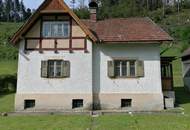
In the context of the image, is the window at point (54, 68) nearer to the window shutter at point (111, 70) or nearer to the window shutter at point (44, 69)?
the window shutter at point (44, 69)

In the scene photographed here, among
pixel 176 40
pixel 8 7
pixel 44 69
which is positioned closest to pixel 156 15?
pixel 176 40

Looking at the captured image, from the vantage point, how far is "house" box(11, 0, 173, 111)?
77.4 ft

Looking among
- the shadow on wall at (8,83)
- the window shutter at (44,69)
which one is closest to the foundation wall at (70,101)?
the window shutter at (44,69)

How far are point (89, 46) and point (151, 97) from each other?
575 cm

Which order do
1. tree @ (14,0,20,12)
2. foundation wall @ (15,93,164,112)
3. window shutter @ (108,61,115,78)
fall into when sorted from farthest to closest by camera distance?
tree @ (14,0,20,12)
window shutter @ (108,61,115,78)
foundation wall @ (15,93,164,112)

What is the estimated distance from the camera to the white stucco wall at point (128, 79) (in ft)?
77.8

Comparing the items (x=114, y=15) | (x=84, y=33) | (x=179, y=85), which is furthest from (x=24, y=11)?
(x=84, y=33)

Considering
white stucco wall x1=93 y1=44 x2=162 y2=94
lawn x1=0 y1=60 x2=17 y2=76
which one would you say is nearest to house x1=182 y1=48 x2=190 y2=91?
white stucco wall x1=93 y1=44 x2=162 y2=94

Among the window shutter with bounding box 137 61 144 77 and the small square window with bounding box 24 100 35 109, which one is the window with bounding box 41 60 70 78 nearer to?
the small square window with bounding box 24 100 35 109

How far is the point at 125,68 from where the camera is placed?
78.8ft

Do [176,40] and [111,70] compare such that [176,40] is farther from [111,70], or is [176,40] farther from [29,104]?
[29,104]

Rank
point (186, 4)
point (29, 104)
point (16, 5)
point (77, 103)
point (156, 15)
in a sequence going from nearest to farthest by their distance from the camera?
point (77, 103) < point (29, 104) < point (156, 15) < point (186, 4) < point (16, 5)

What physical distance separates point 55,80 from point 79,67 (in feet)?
6.43

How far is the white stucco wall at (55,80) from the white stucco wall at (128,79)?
67cm
